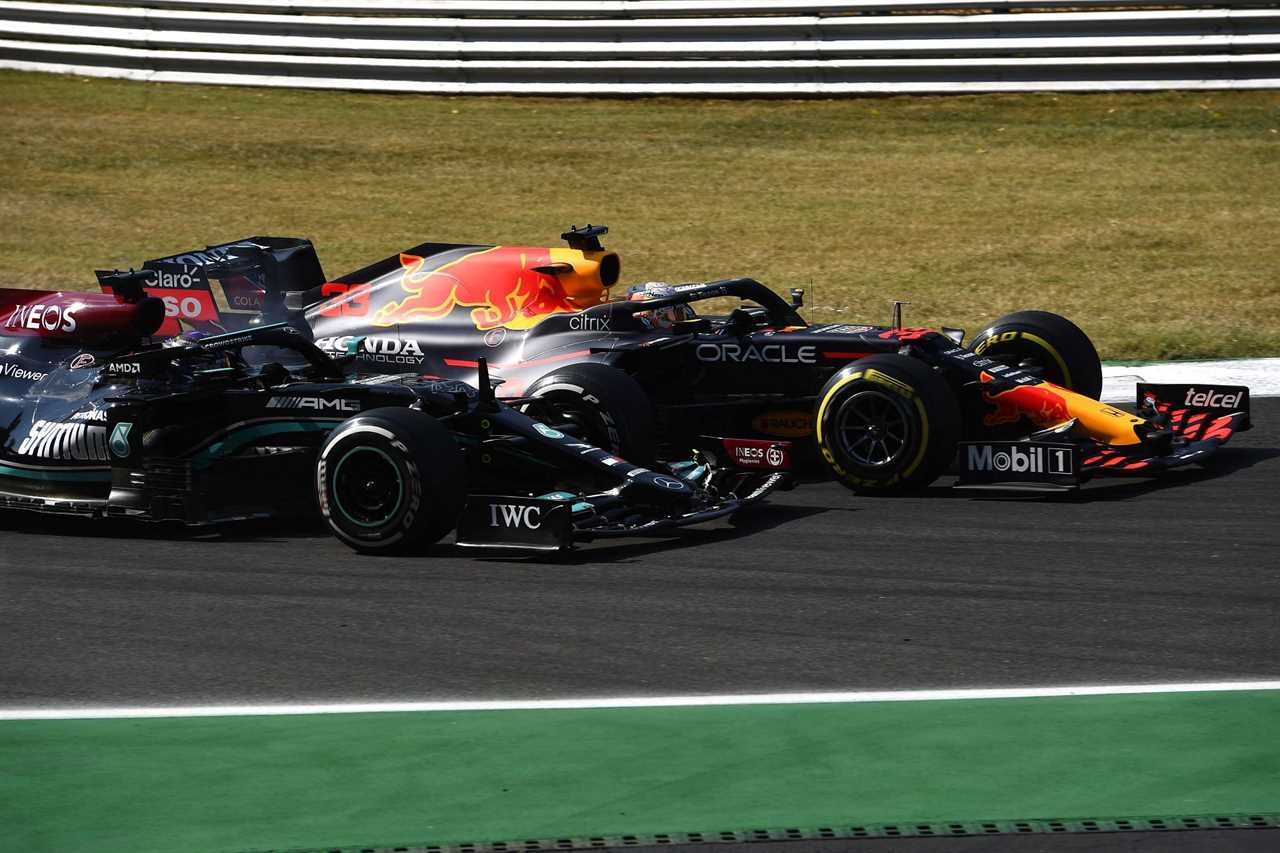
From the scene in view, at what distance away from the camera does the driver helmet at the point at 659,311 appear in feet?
36.9

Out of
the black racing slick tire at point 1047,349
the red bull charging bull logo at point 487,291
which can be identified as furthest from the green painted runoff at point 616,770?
the red bull charging bull logo at point 487,291

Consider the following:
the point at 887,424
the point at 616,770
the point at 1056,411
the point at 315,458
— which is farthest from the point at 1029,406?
the point at 616,770

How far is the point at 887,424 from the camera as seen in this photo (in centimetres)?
996

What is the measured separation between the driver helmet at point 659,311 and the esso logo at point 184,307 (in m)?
2.93

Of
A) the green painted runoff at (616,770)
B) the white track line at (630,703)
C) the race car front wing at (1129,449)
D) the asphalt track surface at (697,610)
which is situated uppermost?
the race car front wing at (1129,449)

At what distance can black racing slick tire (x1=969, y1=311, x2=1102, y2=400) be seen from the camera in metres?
11.3

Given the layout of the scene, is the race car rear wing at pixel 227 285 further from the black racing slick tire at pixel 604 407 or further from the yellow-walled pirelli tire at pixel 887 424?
the yellow-walled pirelli tire at pixel 887 424

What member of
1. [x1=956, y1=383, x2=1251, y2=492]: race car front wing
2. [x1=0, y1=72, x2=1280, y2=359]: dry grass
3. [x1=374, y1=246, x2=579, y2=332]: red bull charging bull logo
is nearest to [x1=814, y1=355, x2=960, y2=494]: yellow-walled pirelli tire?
[x1=956, y1=383, x2=1251, y2=492]: race car front wing

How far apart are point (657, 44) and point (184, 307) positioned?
429 inches

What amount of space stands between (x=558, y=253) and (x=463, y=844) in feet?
23.6

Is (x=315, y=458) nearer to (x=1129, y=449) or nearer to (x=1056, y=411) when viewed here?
(x=1056, y=411)

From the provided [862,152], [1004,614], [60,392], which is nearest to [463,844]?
[1004,614]

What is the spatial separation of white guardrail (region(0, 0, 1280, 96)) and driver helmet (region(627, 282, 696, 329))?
33.8 ft

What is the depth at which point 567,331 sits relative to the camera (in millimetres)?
11359
